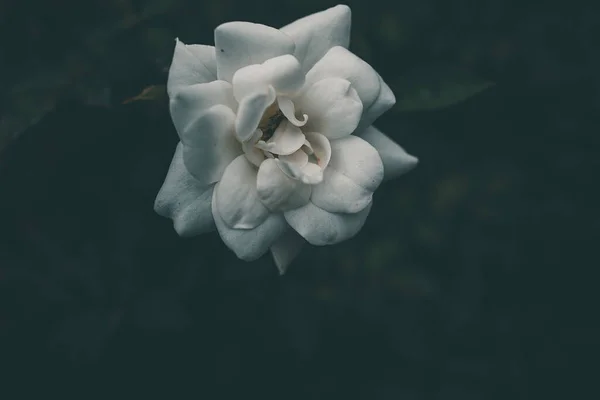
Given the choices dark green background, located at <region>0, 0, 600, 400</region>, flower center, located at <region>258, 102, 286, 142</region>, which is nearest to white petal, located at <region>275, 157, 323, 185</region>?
flower center, located at <region>258, 102, 286, 142</region>

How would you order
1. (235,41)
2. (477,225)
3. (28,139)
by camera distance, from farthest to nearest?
(477,225)
(28,139)
(235,41)

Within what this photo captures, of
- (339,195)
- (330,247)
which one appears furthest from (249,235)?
(330,247)

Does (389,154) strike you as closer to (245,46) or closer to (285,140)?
(285,140)

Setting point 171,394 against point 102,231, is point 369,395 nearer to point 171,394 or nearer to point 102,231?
point 171,394

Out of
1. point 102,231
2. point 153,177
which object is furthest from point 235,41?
point 102,231

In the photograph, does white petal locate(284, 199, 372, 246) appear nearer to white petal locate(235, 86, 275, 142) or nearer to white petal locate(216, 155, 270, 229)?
white petal locate(216, 155, 270, 229)

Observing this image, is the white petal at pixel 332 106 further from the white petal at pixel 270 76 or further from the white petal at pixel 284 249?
the white petal at pixel 284 249

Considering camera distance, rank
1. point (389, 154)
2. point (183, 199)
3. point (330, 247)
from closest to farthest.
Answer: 1. point (183, 199)
2. point (389, 154)
3. point (330, 247)
